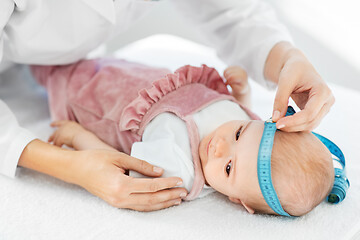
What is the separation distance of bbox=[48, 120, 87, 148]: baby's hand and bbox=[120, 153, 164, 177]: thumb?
0.24 metres

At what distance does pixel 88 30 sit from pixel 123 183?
409mm

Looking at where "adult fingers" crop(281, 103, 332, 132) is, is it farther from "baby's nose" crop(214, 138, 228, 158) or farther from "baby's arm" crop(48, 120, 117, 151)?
"baby's arm" crop(48, 120, 117, 151)

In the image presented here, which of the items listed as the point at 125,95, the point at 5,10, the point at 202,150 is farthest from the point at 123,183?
the point at 5,10

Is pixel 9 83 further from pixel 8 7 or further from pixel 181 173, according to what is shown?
pixel 181 173

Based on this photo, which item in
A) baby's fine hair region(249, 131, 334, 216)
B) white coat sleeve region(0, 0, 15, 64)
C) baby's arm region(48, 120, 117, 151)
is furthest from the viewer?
baby's arm region(48, 120, 117, 151)

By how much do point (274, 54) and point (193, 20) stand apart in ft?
0.96

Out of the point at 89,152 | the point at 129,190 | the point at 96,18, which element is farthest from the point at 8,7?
the point at 129,190

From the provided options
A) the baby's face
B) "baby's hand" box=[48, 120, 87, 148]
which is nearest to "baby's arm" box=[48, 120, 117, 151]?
"baby's hand" box=[48, 120, 87, 148]

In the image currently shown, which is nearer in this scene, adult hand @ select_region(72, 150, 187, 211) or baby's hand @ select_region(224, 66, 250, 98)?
adult hand @ select_region(72, 150, 187, 211)

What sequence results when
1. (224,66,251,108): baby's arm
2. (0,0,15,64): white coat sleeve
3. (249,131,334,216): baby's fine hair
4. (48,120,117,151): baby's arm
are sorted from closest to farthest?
(249,131,334,216): baby's fine hair, (0,0,15,64): white coat sleeve, (48,120,117,151): baby's arm, (224,66,251,108): baby's arm

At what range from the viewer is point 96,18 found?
955 mm

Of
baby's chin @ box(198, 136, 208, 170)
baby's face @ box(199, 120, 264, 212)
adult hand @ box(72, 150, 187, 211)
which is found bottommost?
adult hand @ box(72, 150, 187, 211)

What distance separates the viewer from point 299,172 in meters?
0.70

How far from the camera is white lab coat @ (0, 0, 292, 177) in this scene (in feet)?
2.84
